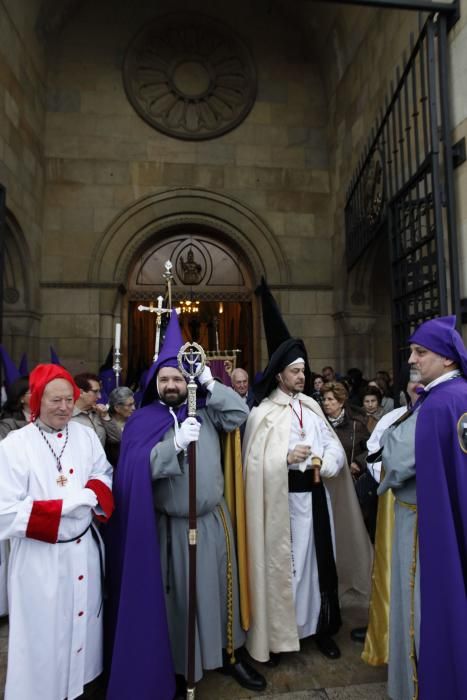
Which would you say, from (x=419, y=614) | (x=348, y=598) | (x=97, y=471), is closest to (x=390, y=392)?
(x=348, y=598)

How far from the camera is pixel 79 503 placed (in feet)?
7.32

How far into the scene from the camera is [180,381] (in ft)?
8.79

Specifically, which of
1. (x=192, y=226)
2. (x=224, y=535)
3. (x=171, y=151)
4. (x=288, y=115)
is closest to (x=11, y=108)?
(x=171, y=151)

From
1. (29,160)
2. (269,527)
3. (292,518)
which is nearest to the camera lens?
(269,527)

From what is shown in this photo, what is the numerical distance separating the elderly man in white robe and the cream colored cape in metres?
0.92

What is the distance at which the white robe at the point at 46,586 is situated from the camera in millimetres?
2117

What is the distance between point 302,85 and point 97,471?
384 inches

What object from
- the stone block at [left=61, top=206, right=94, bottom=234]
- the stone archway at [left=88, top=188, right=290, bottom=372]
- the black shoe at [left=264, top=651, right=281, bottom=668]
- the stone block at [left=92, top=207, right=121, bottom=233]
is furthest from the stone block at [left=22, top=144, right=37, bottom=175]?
the black shoe at [left=264, top=651, right=281, bottom=668]

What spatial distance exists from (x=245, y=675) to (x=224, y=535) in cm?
78

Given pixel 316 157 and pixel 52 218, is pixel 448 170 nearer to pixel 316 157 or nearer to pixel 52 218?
pixel 316 157

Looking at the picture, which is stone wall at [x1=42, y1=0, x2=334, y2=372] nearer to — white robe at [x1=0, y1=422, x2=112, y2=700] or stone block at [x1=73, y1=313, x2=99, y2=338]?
stone block at [x1=73, y1=313, x2=99, y2=338]

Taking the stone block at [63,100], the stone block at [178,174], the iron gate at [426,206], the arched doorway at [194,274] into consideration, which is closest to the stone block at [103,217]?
the arched doorway at [194,274]

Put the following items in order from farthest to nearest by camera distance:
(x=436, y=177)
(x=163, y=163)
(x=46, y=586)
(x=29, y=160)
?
(x=163, y=163) → (x=29, y=160) → (x=436, y=177) → (x=46, y=586)

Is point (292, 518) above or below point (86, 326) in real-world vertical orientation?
below
